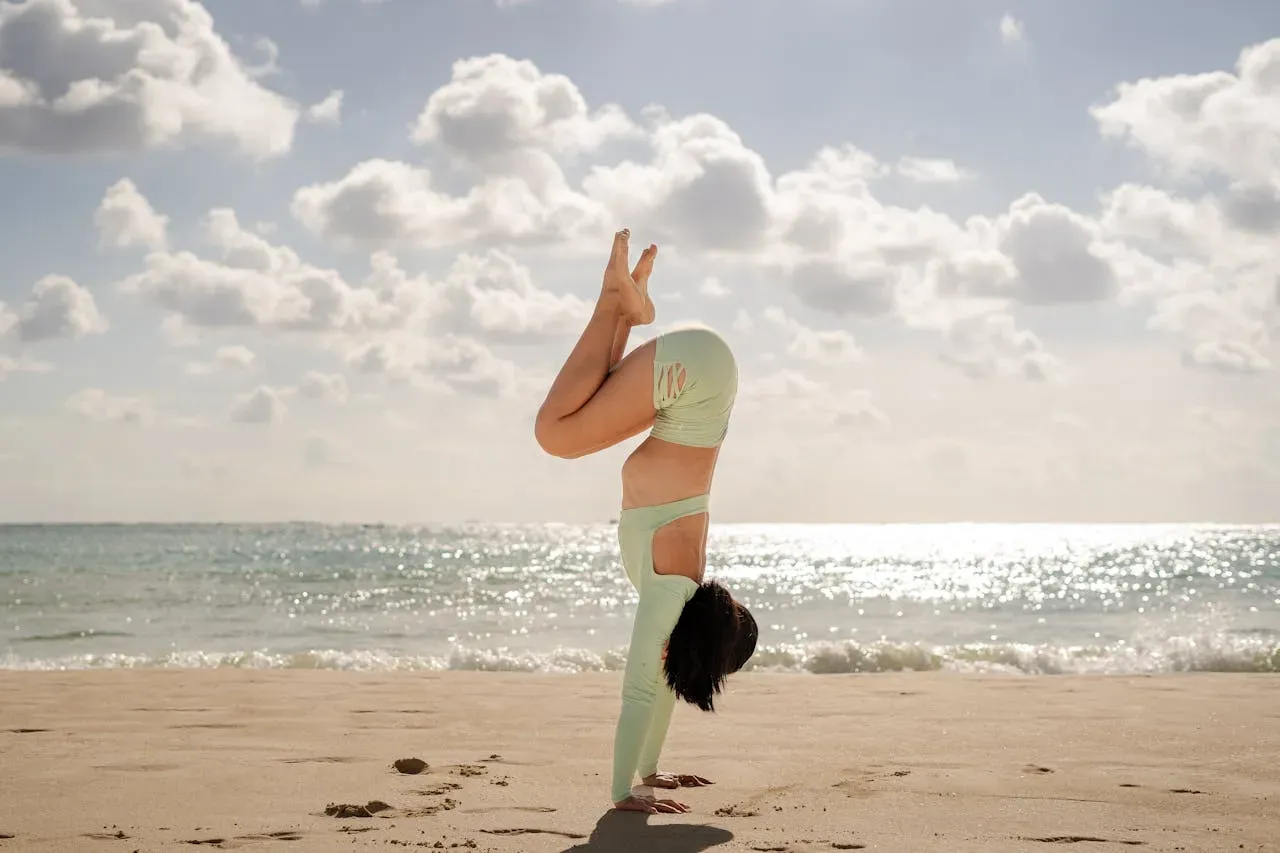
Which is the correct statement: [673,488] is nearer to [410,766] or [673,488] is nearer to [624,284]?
[624,284]

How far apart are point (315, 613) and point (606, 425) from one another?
18920mm

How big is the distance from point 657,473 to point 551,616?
17.6 meters

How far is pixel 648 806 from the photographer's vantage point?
4.05 metres

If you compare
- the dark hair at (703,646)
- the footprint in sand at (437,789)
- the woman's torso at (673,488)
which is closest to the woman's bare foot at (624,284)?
the woman's torso at (673,488)

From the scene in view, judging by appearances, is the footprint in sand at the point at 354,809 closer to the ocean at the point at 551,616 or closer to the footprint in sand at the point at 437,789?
the footprint in sand at the point at 437,789

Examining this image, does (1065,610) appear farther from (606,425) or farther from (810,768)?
(606,425)

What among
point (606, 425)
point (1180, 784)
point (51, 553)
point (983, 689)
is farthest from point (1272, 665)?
point (51, 553)

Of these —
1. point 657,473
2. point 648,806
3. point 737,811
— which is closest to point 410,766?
point 648,806

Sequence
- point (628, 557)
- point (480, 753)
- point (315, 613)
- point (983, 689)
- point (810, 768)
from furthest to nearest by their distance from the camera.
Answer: point (315, 613)
point (983, 689)
point (480, 753)
point (810, 768)
point (628, 557)

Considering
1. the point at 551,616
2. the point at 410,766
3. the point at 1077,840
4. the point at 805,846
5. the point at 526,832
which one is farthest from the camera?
the point at 551,616

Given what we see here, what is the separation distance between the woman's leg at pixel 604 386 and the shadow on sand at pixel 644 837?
1.40 metres

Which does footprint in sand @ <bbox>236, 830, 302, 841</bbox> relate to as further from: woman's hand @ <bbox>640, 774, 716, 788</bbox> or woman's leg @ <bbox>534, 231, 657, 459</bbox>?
woman's leg @ <bbox>534, 231, 657, 459</bbox>

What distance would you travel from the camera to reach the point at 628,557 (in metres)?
4.34

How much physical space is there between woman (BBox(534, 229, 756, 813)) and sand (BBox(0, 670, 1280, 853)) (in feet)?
1.56
